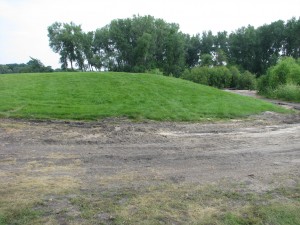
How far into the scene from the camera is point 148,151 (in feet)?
25.0

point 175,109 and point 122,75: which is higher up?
point 122,75

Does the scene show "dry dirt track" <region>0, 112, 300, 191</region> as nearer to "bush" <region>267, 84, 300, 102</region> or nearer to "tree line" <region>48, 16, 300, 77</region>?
"bush" <region>267, 84, 300, 102</region>

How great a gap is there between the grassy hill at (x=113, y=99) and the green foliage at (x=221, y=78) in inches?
915

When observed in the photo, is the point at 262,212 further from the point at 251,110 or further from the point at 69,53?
the point at 69,53

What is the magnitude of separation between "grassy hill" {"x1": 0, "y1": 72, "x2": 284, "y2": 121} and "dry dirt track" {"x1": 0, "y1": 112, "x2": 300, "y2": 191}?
1015 mm

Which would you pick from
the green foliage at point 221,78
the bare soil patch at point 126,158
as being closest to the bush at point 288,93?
the bare soil patch at point 126,158

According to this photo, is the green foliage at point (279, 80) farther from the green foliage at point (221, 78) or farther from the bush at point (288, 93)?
the green foliage at point (221, 78)

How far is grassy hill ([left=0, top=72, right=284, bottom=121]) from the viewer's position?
38.7ft

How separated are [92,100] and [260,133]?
6.89 m

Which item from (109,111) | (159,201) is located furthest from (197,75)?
(159,201)

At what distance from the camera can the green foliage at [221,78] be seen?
40656 mm

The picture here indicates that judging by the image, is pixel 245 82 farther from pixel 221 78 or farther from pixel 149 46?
pixel 149 46

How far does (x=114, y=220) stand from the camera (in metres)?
4.21

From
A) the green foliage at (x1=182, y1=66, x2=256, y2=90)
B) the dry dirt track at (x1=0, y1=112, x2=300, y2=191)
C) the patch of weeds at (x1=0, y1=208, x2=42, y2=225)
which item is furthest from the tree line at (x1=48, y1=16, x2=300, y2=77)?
the patch of weeds at (x1=0, y1=208, x2=42, y2=225)
